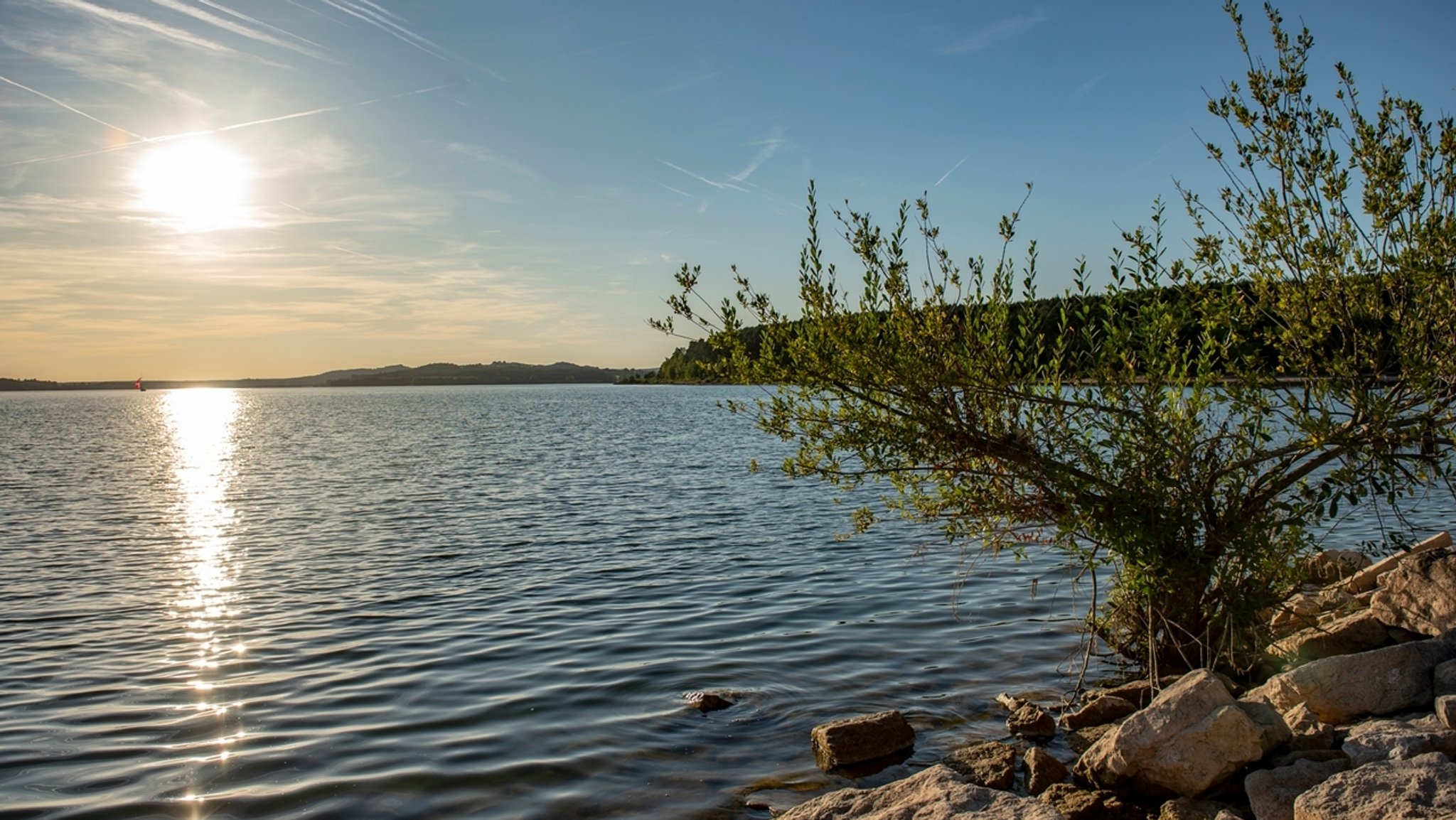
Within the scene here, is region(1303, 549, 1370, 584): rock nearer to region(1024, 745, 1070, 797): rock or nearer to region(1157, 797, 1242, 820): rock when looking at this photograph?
region(1024, 745, 1070, 797): rock

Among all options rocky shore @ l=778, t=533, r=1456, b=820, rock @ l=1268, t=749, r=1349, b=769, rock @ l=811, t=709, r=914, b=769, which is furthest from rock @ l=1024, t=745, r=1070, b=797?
rock @ l=1268, t=749, r=1349, b=769

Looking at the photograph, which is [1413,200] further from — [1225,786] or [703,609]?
[703,609]

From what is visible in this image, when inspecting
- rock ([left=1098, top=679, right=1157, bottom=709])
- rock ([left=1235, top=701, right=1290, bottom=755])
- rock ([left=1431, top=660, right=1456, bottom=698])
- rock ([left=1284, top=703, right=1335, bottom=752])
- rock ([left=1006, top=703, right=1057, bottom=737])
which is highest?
rock ([left=1431, top=660, right=1456, bottom=698])

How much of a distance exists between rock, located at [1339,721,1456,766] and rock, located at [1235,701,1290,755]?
0.42 meters

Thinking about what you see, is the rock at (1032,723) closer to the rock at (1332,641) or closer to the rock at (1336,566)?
the rock at (1332,641)

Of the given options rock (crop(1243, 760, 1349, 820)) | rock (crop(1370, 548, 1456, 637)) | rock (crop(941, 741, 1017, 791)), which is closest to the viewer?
rock (crop(1243, 760, 1349, 820))

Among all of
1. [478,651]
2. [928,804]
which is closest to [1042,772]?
[928,804]

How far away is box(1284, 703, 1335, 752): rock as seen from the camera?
26.2ft

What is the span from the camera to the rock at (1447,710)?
7445mm

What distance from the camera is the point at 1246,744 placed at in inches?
300

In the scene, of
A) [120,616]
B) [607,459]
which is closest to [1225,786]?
[120,616]

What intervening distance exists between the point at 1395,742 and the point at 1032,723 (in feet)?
11.3

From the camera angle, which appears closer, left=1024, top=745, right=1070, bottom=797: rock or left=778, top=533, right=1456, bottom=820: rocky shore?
left=778, top=533, right=1456, bottom=820: rocky shore

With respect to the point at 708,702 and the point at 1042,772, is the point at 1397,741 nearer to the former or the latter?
the point at 1042,772
